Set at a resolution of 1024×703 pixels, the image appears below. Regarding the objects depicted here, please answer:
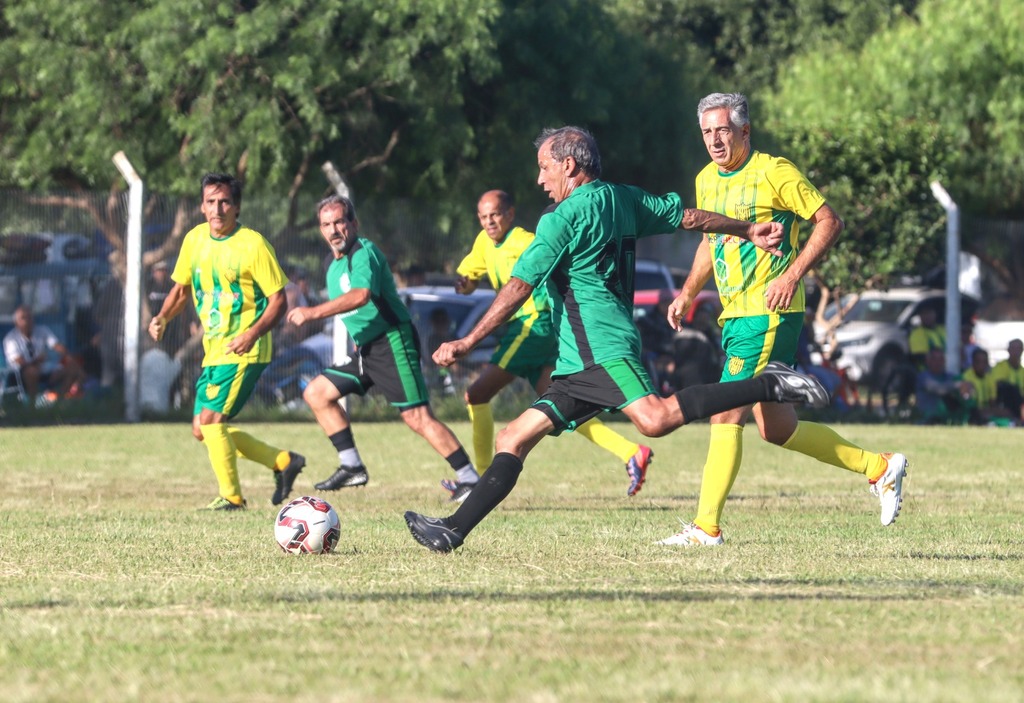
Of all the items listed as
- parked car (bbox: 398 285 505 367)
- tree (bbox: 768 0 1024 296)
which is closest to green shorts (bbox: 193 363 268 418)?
parked car (bbox: 398 285 505 367)

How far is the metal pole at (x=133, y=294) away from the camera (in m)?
19.3

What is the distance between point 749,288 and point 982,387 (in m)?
14.0

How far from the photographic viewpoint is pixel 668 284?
26.1m

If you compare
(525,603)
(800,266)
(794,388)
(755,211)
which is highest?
(755,211)

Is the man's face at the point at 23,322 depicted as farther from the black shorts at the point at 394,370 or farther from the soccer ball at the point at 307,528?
the soccer ball at the point at 307,528

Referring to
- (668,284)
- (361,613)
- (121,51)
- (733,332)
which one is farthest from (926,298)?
(361,613)

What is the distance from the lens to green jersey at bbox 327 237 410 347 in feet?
33.1

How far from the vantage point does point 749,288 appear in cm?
768

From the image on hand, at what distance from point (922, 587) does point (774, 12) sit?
4264cm

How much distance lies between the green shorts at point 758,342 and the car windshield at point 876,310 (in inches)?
822

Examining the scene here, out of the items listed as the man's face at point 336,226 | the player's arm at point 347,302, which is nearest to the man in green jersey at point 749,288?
the player's arm at point 347,302

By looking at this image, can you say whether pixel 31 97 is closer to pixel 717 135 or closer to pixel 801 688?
pixel 717 135

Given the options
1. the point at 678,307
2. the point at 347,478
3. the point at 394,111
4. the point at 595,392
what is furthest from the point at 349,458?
the point at 394,111

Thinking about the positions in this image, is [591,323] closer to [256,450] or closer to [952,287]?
[256,450]
